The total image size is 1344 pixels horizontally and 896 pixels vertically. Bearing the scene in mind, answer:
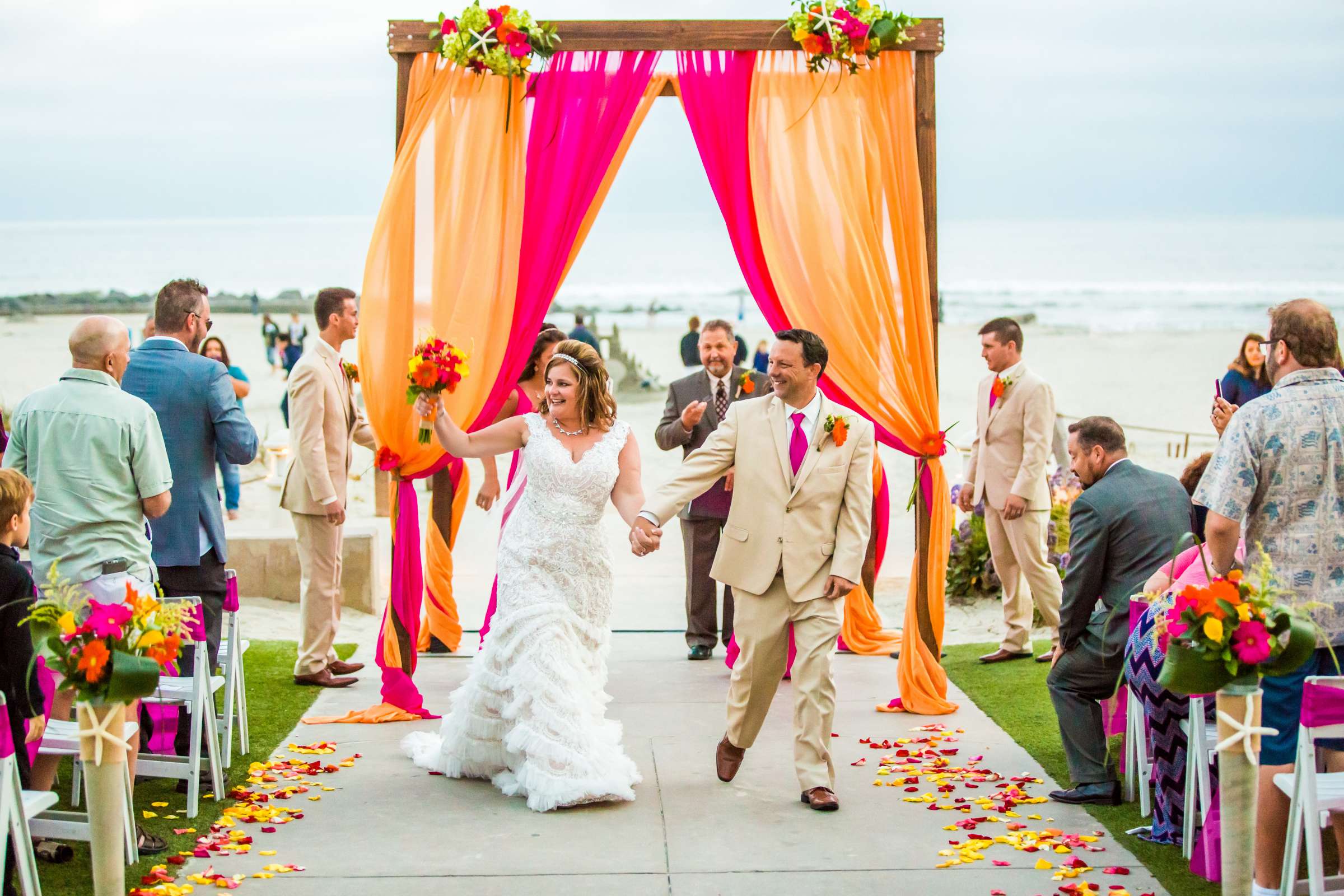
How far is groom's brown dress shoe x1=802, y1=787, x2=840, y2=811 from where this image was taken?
4973 mm

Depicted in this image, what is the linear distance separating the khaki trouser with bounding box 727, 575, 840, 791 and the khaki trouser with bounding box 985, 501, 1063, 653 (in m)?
2.61

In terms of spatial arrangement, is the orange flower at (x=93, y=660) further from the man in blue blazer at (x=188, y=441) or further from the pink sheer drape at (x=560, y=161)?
the pink sheer drape at (x=560, y=161)

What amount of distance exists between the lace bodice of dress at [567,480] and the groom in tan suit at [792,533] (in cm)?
30

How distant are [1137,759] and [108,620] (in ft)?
12.0

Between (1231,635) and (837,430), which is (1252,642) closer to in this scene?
(1231,635)

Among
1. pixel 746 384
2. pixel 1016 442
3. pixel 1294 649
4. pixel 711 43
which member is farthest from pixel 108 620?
pixel 1016 442

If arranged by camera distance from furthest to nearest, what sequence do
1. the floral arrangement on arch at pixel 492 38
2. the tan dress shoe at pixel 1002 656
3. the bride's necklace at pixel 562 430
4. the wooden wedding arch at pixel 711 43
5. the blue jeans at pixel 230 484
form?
the blue jeans at pixel 230 484 → the tan dress shoe at pixel 1002 656 → the wooden wedding arch at pixel 711 43 → the floral arrangement on arch at pixel 492 38 → the bride's necklace at pixel 562 430

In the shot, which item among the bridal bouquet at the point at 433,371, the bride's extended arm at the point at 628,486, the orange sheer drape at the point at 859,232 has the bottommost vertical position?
the bride's extended arm at the point at 628,486

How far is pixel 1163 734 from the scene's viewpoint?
182 inches

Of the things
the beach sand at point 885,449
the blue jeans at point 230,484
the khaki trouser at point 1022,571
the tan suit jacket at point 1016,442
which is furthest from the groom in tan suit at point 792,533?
the blue jeans at point 230,484

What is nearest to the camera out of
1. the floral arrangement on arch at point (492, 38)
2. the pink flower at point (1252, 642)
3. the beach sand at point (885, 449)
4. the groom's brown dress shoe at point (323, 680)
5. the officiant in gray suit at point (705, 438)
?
the pink flower at point (1252, 642)

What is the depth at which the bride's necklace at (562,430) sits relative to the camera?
5.46 meters

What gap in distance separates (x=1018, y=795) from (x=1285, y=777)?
5.22 feet

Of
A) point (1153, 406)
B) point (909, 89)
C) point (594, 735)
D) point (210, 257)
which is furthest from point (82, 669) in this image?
point (210, 257)
